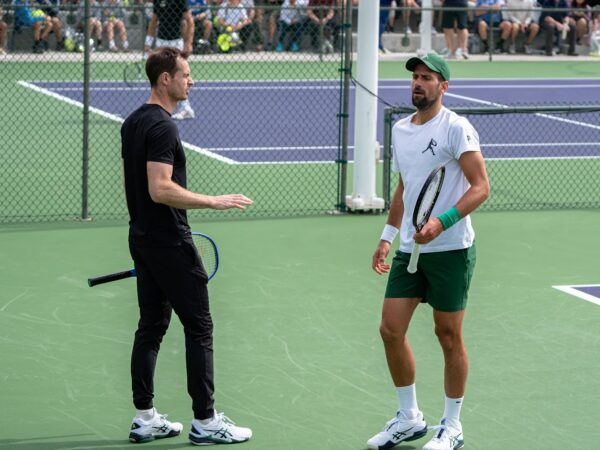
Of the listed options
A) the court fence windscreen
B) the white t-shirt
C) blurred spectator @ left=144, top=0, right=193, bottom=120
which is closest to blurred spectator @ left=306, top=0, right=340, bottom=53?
the court fence windscreen

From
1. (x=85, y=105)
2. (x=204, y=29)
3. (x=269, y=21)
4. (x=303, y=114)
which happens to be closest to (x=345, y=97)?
(x=85, y=105)

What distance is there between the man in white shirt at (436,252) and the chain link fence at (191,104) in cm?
582

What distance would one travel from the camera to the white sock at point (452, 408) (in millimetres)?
6633

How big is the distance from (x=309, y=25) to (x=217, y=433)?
21.8 meters

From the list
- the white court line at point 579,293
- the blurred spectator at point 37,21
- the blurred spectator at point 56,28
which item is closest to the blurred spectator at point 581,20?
the blurred spectator at point 56,28

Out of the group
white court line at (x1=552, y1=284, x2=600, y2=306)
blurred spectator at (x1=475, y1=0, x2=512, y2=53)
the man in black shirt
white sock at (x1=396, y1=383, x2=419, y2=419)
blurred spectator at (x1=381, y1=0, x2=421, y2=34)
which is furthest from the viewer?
blurred spectator at (x1=475, y1=0, x2=512, y2=53)

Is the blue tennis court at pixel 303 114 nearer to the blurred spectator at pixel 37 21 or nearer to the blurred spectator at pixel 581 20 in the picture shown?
the blurred spectator at pixel 37 21

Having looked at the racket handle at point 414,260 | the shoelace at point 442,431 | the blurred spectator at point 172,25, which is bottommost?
the shoelace at point 442,431

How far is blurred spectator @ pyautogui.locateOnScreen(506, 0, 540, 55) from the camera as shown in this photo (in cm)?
3095

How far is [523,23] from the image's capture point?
31.5 m

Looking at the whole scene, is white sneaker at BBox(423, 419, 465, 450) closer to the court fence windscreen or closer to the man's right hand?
the man's right hand

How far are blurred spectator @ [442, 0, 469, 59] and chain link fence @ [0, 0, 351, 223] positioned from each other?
9.57 feet

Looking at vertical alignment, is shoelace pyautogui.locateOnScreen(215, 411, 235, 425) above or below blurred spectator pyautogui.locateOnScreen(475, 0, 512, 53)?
below

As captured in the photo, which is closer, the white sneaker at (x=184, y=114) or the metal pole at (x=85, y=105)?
the metal pole at (x=85, y=105)
